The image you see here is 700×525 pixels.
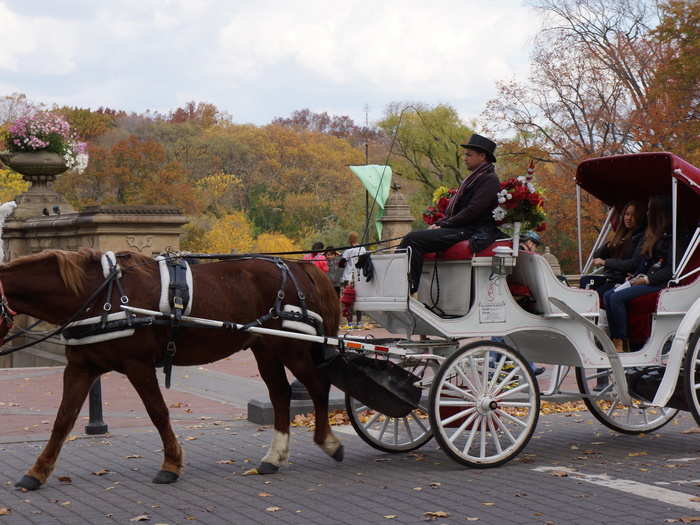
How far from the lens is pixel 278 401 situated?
26.3 ft

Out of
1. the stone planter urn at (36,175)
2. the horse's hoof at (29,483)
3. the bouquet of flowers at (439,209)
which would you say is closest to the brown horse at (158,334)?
the horse's hoof at (29,483)

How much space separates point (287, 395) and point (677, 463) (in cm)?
315

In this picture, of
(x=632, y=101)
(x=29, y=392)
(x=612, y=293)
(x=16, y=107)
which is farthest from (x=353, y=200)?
(x=612, y=293)

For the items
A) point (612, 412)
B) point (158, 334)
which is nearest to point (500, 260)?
point (612, 412)

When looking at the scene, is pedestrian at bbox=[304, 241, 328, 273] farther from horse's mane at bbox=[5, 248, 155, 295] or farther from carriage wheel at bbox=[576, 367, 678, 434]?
carriage wheel at bbox=[576, 367, 678, 434]

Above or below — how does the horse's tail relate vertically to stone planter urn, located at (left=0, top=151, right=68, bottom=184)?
below

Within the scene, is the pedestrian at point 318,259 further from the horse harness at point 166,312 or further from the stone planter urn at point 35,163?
the stone planter urn at point 35,163

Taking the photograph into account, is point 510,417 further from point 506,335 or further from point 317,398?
point 317,398

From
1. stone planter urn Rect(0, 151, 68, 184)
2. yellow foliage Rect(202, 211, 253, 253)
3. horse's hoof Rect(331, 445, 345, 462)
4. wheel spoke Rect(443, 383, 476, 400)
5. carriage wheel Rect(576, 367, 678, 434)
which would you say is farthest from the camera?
yellow foliage Rect(202, 211, 253, 253)

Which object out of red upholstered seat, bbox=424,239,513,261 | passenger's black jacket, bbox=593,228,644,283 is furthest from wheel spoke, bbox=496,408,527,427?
passenger's black jacket, bbox=593,228,644,283

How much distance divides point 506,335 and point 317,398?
1694 mm

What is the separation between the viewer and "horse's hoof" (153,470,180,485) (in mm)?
7293

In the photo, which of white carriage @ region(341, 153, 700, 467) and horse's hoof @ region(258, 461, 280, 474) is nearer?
horse's hoof @ region(258, 461, 280, 474)

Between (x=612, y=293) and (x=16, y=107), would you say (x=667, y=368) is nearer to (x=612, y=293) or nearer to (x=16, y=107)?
(x=612, y=293)
